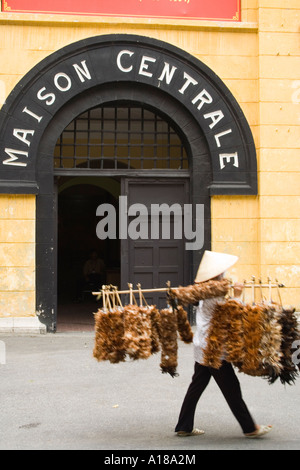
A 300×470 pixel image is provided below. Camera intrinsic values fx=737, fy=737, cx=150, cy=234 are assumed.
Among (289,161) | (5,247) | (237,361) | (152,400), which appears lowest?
(152,400)

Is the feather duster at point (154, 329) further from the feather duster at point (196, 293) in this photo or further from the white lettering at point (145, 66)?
the white lettering at point (145, 66)

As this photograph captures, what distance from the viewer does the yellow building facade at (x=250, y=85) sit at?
13.3 metres

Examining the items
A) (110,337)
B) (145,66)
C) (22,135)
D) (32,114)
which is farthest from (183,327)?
(145,66)

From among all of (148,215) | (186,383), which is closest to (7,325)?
(148,215)

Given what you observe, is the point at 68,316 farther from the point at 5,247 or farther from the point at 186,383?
the point at 186,383

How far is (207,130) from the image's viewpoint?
45.0 feet

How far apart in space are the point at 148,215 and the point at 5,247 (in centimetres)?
276

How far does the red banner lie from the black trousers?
8800 millimetres

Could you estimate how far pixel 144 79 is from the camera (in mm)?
13570

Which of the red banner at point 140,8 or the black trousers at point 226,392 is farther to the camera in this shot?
the red banner at point 140,8

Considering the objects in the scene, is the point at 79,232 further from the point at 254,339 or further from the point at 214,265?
the point at 254,339

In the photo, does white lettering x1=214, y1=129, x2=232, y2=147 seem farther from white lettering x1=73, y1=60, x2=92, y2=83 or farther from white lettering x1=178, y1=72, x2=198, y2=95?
white lettering x1=73, y1=60, x2=92, y2=83

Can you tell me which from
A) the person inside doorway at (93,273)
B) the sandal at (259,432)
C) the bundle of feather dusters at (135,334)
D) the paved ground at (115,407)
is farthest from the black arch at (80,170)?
the sandal at (259,432)

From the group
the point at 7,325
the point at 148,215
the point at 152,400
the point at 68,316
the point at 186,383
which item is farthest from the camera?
the point at 68,316
